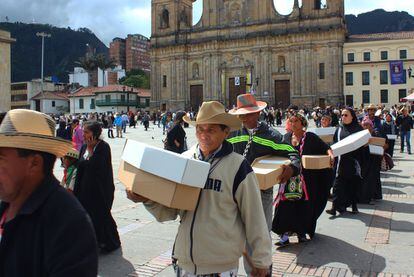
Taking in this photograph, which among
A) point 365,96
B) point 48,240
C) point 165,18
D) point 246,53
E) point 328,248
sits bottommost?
point 328,248

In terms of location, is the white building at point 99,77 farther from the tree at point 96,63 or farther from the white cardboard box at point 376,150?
the white cardboard box at point 376,150

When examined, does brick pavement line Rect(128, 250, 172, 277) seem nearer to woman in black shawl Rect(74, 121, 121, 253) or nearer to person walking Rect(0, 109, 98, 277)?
woman in black shawl Rect(74, 121, 121, 253)

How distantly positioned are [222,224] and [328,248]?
141 inches

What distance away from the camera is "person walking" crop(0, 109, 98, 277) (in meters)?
1.72

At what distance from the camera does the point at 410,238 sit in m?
6.50

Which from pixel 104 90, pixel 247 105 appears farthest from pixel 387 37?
pixel 247 105

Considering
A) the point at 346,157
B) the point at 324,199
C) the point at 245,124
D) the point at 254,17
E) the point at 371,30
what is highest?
the point at 371,30

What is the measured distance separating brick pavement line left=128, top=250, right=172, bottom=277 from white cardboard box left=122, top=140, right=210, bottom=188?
268cm

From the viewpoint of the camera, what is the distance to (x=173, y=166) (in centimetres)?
268

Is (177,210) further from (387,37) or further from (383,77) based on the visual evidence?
(387,37)

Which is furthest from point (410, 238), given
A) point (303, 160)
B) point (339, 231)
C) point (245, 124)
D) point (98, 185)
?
point (98, 185)

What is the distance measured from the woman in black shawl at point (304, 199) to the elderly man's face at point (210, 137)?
3011mm

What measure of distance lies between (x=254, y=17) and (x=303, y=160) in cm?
5447

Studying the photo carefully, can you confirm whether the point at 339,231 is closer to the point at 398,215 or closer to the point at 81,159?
the point at 398,215
